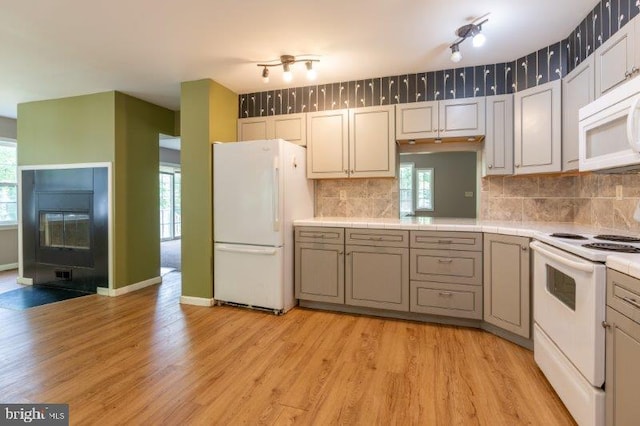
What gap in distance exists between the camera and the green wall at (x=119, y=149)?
379 centimetres

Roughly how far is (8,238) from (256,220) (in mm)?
4666

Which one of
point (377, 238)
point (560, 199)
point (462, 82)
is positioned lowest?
point (377, 238)

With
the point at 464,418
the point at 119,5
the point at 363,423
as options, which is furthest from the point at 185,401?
the point at 119,5

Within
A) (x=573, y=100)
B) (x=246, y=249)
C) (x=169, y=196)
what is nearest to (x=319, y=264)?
(x=246, y=249)

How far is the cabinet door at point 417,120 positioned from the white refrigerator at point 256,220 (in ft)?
3.52

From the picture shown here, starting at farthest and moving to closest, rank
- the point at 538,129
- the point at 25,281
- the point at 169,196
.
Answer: the point at 169,196 < the point at 25,281 < the point at 538,129

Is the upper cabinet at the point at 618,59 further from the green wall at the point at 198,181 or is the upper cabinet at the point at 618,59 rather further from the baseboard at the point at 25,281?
the baseboard at the point at 25,281

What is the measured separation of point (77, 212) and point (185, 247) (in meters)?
1.67

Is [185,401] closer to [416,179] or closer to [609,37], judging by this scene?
[416,179]

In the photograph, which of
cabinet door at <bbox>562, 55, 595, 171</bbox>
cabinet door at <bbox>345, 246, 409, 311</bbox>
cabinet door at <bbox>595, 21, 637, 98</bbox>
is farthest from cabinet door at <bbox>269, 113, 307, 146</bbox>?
cabinet door at <bbox>595, 21, 637, 98</bbox>

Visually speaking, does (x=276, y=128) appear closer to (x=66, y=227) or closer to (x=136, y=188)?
(x=136, y=188)

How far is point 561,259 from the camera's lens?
→ 5.48 feet

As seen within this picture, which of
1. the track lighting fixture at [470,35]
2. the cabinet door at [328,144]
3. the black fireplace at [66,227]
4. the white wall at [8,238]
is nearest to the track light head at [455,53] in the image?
the track lighting fixture at [470,35]

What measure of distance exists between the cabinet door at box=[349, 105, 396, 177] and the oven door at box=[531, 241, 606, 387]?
1556 millimetres
